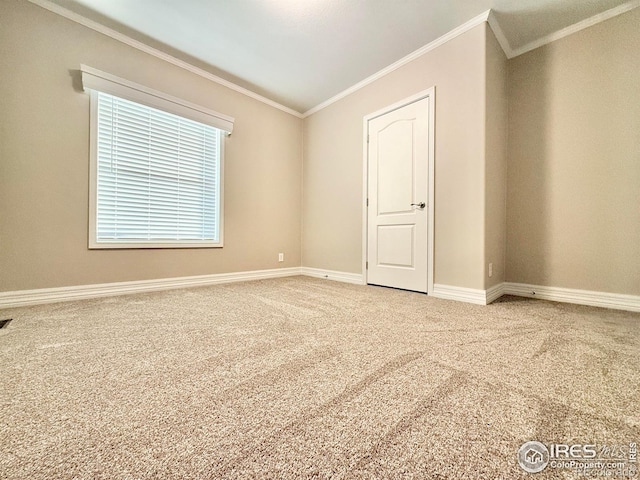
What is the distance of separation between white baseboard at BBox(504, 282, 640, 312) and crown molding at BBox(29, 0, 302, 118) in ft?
12.5

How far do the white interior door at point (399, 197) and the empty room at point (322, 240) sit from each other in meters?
0.03

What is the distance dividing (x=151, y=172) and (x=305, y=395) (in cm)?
281

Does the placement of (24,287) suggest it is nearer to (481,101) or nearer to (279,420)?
(279,420)

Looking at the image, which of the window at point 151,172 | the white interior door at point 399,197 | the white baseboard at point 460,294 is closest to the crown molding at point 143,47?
the window at point 151,172

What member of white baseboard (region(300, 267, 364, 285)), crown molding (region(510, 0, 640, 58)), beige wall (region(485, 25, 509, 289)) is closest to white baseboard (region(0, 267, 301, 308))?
white baseboard (region(300, 267, 364, 285))

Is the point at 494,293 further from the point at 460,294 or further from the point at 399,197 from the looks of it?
the point at 399,197

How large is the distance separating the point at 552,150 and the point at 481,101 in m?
0.91

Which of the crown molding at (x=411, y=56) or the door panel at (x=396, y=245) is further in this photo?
the door panel at (x=396, y=245)
